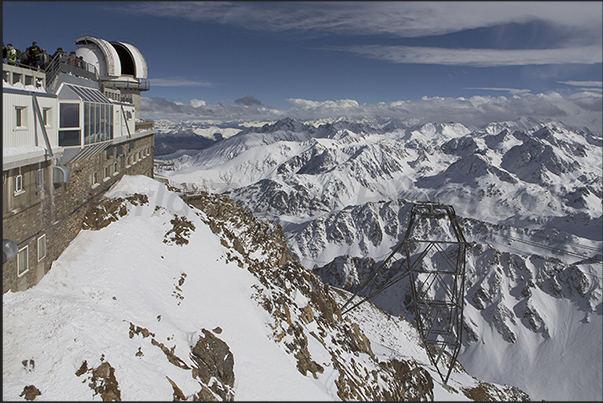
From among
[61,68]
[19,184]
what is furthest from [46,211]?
[61,68]

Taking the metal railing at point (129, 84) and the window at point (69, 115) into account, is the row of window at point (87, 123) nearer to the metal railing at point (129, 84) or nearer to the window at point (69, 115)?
the window at point (69, 115)

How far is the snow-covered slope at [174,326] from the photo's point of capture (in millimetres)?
13109

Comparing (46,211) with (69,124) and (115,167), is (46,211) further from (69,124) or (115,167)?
(115,167)

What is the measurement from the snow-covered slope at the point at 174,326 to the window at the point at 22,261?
3.02ft

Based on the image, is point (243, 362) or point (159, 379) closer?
point (159, 379)

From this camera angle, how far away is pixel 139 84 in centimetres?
3791

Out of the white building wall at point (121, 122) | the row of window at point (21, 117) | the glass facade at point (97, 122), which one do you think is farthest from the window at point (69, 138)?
the white building wall at point (121, 122)

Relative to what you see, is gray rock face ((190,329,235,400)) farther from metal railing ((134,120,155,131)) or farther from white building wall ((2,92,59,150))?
metal railing ((134,120,155,131))

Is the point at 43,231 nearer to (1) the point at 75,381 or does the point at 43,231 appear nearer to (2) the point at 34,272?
(2) the point at 34,272

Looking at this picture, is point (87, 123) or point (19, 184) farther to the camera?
point (87, 123)

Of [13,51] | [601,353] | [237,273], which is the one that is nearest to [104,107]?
[13,51]

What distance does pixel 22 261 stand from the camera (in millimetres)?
15555

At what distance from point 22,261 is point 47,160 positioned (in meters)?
4.40

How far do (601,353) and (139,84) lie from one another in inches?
7725
